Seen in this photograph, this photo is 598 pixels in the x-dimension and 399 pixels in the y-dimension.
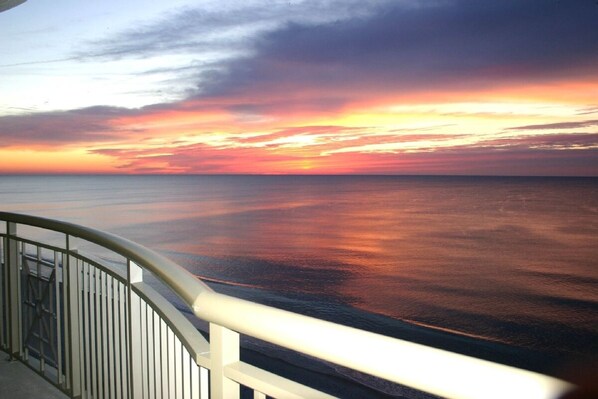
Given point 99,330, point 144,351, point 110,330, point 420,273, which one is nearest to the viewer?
point 144,351

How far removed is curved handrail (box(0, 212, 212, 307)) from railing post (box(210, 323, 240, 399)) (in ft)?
0.40

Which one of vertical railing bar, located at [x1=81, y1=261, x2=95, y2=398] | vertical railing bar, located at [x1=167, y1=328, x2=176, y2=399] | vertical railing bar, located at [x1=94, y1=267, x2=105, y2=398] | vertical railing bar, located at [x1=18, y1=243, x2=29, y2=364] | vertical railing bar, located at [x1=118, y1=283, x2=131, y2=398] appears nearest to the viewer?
vertical railing bar, located at [x1=167, y1=328, x2=176, y2=399]

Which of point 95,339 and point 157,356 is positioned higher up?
point 157,356

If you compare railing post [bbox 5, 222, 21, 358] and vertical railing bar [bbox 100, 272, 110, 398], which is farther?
railing post [bbox 5, 222, 21, 358]

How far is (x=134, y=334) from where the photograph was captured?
7.13 ft

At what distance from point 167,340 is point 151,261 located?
291 mm

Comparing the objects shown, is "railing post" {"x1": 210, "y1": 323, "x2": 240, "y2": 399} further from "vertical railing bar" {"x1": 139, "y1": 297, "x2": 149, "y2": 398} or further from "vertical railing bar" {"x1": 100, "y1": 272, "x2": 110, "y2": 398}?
"vertical railing bar" {"x1": 100, "y1": 272, "x2": 110, "y2": 398}

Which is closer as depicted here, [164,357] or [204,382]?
[204,382]

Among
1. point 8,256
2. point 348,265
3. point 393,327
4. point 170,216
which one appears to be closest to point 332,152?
point 170,216

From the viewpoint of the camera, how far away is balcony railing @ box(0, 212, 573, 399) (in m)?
0.87

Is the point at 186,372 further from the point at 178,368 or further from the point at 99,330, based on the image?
the point at 99,330

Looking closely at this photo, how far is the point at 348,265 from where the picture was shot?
20.8 m

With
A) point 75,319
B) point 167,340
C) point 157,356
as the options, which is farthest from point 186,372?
point 75,319

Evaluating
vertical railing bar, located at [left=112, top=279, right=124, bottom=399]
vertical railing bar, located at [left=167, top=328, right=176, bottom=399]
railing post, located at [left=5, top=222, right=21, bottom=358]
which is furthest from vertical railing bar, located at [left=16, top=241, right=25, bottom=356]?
vertical railing bar, located at [left=167, top=328, right=176, bottom=399]
